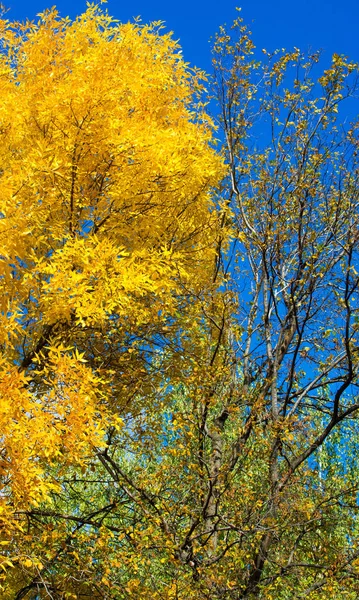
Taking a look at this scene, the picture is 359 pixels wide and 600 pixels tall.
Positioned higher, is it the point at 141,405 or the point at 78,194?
the point at 78,194

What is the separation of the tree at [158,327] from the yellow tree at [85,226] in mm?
27

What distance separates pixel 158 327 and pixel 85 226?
53.5 inches

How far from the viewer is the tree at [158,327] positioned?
5.15 m

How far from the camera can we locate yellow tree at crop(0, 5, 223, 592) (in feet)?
15.6

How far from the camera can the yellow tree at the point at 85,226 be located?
475cm

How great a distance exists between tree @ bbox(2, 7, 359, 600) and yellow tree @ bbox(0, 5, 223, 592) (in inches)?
1.1

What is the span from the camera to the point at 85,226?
622cm

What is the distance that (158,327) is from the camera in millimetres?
6727

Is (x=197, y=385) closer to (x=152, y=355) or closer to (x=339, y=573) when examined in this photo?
(x=152, y=355)

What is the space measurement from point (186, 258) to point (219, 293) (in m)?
0.56

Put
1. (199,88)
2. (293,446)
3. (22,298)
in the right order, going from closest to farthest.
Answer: (22,298), (293,446), (199,88)

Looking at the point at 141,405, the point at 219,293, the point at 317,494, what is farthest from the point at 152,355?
the point at 317,494

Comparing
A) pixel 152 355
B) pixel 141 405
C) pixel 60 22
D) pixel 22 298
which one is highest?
pixel 60 22

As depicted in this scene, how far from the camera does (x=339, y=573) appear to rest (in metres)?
5.70
